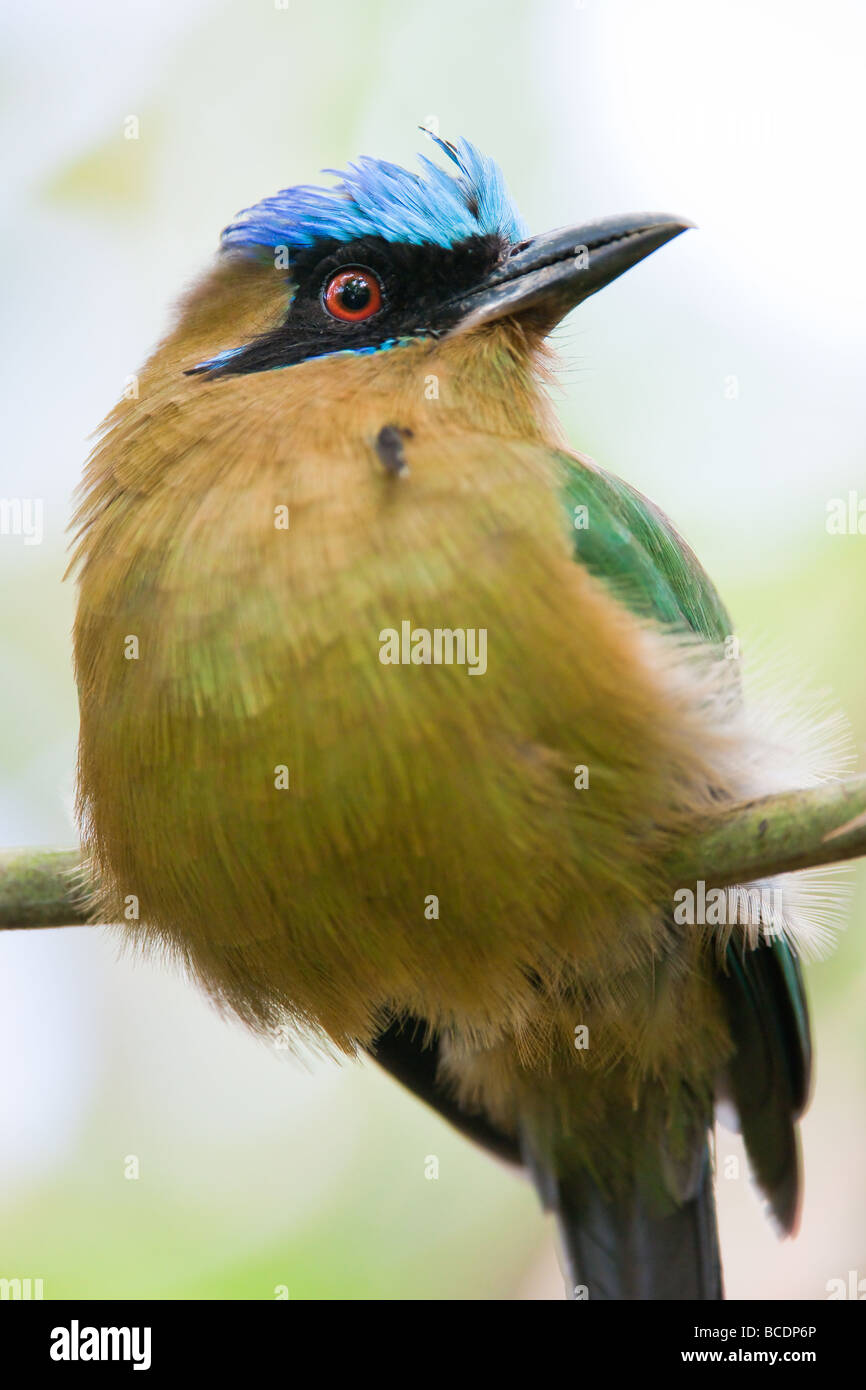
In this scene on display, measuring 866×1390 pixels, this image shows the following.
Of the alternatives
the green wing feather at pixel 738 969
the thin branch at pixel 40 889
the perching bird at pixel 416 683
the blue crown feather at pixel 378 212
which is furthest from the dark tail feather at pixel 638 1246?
the blue crown feather at pixel 378 212

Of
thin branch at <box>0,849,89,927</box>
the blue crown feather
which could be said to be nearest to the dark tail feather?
thin branch at <box>0,849,89,927</box>

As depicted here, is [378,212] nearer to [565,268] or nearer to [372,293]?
[372,293]

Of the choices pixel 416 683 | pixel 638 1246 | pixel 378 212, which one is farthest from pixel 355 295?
pixel 638 1246

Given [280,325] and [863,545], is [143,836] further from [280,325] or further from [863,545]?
[863,545]

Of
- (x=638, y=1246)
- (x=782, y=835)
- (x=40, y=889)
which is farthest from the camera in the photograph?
(x=638, y=1246)

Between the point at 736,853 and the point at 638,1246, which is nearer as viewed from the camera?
the point at 736,853

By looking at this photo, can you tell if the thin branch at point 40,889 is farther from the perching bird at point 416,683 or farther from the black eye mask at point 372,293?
the black eye mask at point 372,293
